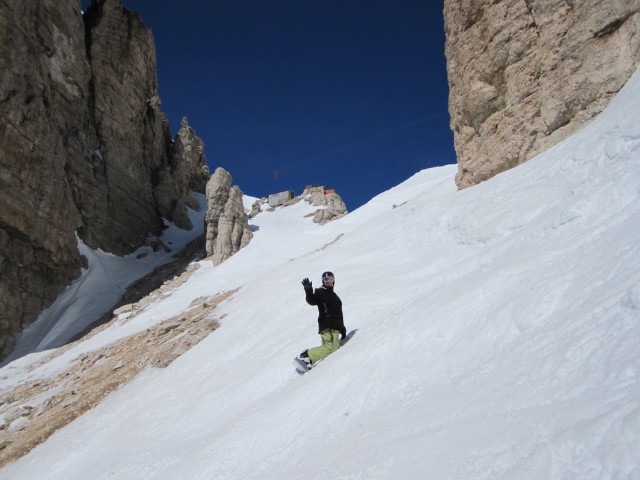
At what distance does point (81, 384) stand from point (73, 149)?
2818cm

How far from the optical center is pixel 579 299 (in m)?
3.93

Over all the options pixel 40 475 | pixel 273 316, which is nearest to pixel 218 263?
pixel 273 316

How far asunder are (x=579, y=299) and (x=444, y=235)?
7455 mm

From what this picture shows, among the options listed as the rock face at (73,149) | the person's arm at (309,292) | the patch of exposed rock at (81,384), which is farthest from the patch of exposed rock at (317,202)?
the person's arm at (309,292)

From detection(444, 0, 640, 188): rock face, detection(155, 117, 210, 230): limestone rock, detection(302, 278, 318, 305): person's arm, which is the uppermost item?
detection(155, 117, 210, 230): limestone rock

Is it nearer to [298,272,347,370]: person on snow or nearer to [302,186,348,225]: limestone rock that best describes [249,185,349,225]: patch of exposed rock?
[302,186,348,225]: limestone rock

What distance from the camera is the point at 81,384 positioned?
46.0ft

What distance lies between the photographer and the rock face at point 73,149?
25.4 metres

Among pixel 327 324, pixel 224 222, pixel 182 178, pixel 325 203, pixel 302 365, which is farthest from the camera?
pixel 325 203

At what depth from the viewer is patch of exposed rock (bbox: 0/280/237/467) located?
1099 cm

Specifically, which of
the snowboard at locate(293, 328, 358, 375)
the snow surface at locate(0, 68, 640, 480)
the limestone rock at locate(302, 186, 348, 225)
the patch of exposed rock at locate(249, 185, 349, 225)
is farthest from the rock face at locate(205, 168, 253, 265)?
the snowboard at locate(293, 328, 358, 375)

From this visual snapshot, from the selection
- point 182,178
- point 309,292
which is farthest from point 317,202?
point 309,292

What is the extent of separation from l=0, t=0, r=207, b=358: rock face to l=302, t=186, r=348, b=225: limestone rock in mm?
18117

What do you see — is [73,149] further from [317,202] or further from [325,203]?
[325,203]
